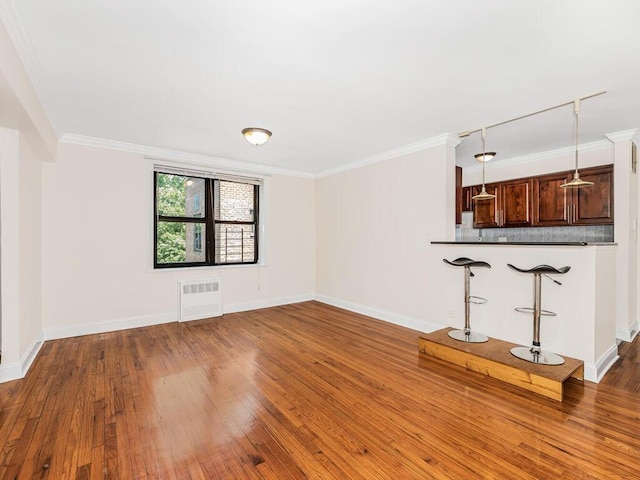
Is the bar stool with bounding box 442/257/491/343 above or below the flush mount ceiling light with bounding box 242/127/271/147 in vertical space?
below

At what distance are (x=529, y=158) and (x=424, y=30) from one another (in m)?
4.07

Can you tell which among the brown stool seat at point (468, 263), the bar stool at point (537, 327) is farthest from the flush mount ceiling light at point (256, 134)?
the bar stool at point (537, 327)

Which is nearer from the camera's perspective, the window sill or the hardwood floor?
the hardwood floor

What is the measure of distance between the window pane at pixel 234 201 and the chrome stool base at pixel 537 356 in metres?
4.41

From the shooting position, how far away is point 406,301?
4578mm

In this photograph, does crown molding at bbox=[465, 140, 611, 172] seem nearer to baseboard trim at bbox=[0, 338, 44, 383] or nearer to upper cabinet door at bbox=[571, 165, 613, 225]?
upper cabinet door at bbox=[571, 165, 613, 225]

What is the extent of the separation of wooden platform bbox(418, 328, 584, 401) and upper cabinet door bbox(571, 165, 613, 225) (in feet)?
7.72

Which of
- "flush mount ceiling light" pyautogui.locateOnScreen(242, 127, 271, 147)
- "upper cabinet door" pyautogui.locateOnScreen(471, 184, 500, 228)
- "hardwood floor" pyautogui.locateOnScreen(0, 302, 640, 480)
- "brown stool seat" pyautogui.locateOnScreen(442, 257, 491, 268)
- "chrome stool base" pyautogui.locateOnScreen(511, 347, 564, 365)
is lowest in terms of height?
"hardwood floor" pyautogui.locateOnScreen(0, 302, 640, 480)

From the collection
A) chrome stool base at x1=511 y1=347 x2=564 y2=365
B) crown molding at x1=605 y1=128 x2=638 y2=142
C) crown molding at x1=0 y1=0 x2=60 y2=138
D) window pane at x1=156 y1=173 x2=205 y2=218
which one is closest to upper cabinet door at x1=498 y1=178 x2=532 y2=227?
crown molding at x1=605 y1=128 x2=638 y2=142

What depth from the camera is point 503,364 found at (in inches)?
111

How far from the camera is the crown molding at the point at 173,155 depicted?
13.5 feet

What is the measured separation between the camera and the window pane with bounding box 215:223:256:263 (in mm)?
5342

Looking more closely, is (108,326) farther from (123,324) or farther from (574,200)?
(574,200)

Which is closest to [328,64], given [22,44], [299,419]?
[22,44]
